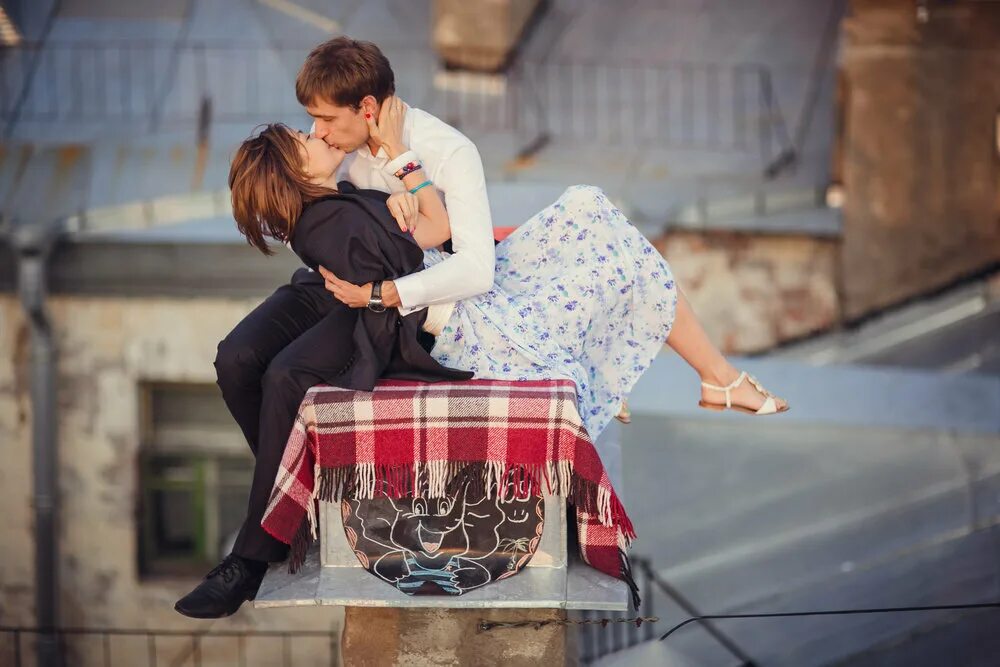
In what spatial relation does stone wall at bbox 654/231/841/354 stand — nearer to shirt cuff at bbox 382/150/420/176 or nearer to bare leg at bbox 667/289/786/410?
bare leg at bbox 667/289/786/410

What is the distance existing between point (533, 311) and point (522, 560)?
71 cm

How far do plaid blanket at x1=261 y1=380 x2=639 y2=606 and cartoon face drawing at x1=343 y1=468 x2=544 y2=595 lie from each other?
5 cm

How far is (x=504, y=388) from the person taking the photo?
10.5ft

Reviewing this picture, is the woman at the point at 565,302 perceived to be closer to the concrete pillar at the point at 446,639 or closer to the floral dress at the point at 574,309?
the floral dress at the point at 574,309

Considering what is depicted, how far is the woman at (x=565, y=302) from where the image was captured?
3.43m

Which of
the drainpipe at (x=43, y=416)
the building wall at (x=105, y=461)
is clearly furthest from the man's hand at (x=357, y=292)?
the drainpipe at (x=43, y=416)

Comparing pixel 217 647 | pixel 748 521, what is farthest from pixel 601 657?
pixel 217 647

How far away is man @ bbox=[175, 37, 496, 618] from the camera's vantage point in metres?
3.24

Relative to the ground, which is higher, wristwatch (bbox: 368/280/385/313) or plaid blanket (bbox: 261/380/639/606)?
wristwatch (bbox: 368/280/385/313)

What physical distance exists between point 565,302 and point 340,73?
2.83 feet

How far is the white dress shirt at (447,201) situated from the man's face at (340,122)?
0.16 meters

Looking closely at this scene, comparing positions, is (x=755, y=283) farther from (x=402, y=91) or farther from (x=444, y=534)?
(x=444, y=534)

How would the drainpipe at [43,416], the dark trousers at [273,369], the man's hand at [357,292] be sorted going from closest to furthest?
1. the dark trousers at [273,369]
2. the man's hand at [357,292]
3. the drainpipe at [43,416]

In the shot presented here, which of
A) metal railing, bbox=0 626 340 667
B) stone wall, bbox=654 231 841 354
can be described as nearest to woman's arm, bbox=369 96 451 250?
stone wall, bbox=654 231 841 354
